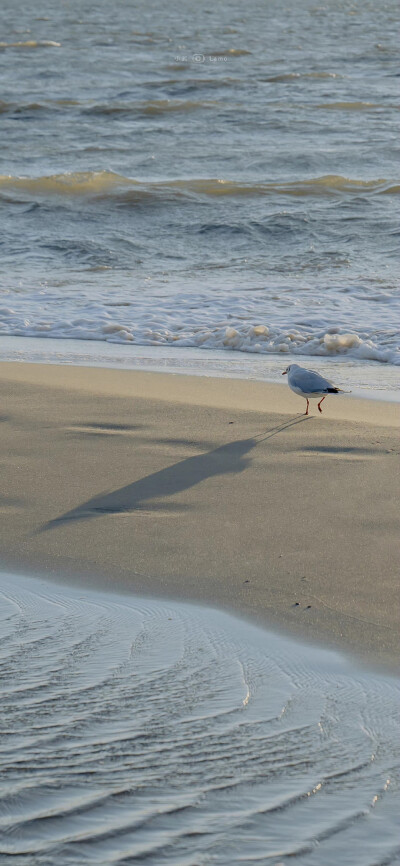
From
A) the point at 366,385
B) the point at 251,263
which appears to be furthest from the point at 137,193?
the point at 366,385

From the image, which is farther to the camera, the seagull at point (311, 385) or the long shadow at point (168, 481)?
the seagull at point (311, 385)

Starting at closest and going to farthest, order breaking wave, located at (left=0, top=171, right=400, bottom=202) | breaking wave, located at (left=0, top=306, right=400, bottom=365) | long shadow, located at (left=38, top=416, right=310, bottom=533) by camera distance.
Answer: long shadow, located at (left=38, top=416, right=310, bottom=533) → breaking wave, located at (left=0, top=306, right=400, bottom=365) → breaking wave, located at (left=0, top=171, right=400, bottom=202)

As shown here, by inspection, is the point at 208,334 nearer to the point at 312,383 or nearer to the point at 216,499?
the point at 312,383

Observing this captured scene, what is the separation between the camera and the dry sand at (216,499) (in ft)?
9.95

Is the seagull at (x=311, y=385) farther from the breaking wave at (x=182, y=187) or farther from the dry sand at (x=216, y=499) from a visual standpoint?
the breaking wave at (x=182, y=187)

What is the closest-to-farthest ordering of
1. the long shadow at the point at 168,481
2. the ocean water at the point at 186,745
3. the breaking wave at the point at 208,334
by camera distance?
the ocean water at the point at 186,745 < the long shadow at the point at 168,481 < the breaking wave at the point at 208,334

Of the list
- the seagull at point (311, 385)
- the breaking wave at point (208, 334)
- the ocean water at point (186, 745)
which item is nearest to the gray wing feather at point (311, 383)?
the seagull at point (311, 385)

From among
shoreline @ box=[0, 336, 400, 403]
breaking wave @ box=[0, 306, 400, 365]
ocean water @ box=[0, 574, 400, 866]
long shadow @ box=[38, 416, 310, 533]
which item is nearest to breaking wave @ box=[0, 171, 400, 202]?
breaking wave @ box=[0, 306, 400, 365]

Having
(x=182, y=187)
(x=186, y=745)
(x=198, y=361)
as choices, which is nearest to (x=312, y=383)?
(x=198, y=361)

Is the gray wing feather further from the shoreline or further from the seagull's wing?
the shoreline

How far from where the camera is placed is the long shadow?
369 cm

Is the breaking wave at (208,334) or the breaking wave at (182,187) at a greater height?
the breaking wave at (182,187)

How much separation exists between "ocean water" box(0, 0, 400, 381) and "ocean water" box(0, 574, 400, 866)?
12.4 feet

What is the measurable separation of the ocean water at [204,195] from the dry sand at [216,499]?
1.70 metres
